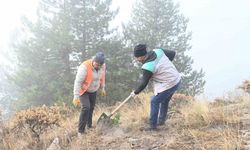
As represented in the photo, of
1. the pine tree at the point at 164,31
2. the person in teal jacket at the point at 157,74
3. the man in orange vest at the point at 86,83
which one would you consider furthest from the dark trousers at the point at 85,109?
the pine tree at the point at 164,31

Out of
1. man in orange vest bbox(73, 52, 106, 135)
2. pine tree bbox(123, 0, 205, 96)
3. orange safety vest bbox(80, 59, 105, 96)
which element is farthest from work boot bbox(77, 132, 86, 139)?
pine tree bbox(123, 0, 205, 96)

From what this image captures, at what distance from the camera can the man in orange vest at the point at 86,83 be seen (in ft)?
25.8

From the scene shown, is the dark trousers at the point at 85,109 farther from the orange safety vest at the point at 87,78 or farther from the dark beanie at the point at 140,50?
the dark beanie at the point at 140,50

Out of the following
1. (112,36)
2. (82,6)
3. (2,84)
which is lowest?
(2,84)

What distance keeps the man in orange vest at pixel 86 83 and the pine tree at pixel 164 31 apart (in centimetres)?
1887

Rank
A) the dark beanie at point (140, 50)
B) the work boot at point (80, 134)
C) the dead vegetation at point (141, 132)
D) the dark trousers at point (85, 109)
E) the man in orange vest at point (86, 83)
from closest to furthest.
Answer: the dead vegetation at point (141, 132) < the dark beanie at point (140, 50) < the work boot at point (80, 134) < the man in orange vest at point (86, 83) < the dark trousers at point (85, 109)

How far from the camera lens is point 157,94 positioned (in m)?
7.38

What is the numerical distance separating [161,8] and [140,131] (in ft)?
71.6

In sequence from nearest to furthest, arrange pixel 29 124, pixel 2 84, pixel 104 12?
1. pixel 29 124
2. pixel 104 12
3. pixel 2 84

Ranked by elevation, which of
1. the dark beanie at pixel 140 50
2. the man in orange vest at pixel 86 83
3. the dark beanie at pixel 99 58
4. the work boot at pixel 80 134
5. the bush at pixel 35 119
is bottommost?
the work boot at pixel 80 134

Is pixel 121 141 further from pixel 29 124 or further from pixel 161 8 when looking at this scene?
pixel 161 8

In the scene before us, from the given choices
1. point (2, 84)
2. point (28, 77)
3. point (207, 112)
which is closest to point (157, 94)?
point (207, 112)

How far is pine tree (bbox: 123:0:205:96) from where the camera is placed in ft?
89.4

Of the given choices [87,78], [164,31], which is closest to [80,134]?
[87,78]
